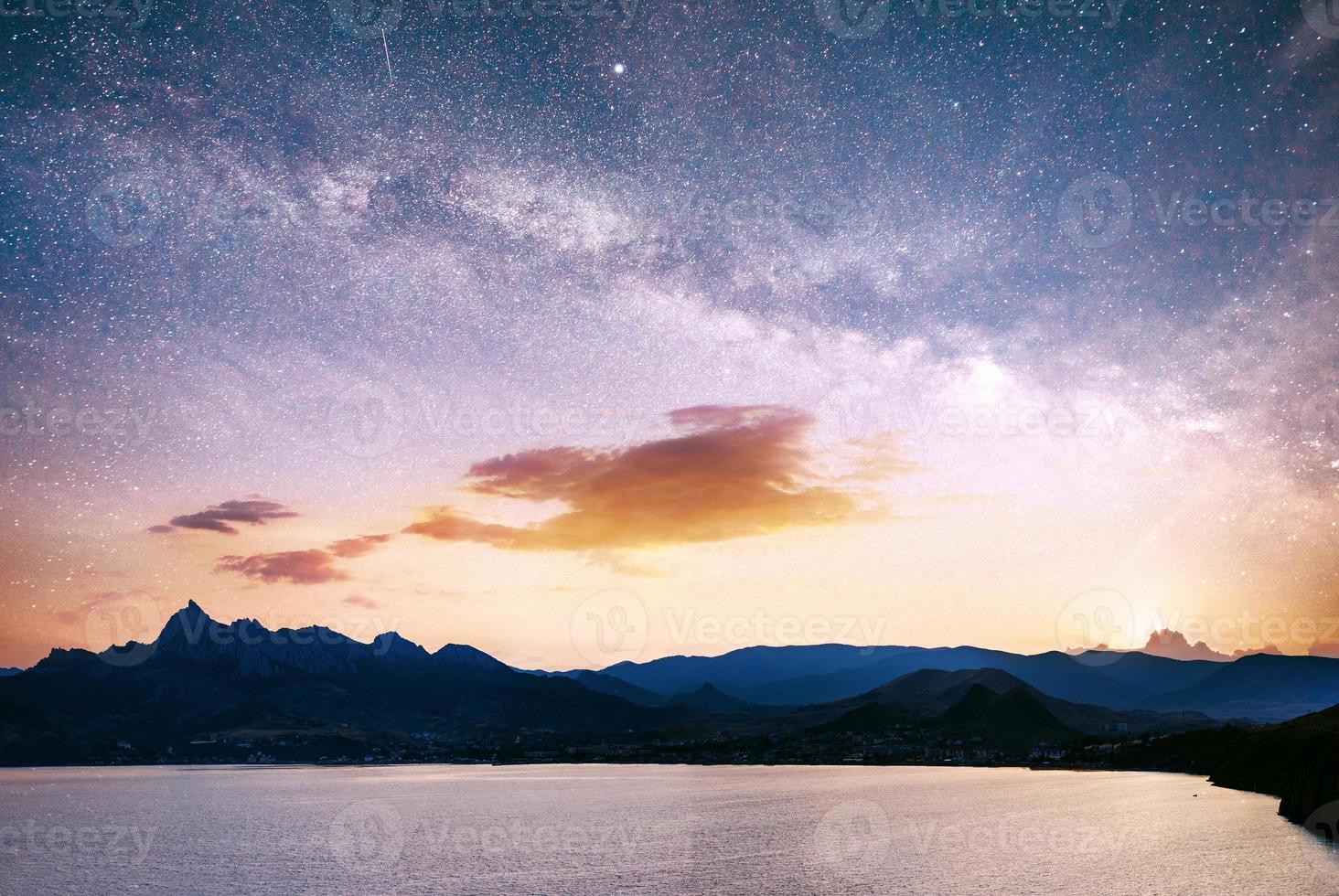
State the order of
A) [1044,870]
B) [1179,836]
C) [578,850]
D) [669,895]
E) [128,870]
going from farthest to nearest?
[1179,836] → [578,850] → [128,870] → [1044,870] → [669,895]

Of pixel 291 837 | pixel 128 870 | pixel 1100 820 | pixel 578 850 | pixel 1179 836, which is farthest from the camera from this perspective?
pixel 1100 820

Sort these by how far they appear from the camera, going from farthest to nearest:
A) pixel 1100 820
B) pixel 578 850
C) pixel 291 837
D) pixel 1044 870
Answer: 1. pixel 1100 820
2. pixel 291 837
3. pixel 578 850
4. pixel 1044 870

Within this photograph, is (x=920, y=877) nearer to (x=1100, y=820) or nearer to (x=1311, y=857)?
(x=1311, y=857)

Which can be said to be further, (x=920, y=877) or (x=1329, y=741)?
(x=1329, y=741)

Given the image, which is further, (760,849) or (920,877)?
(760,849)

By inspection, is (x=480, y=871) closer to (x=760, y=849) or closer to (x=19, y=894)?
(x=760, y=849)

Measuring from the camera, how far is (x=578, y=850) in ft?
459

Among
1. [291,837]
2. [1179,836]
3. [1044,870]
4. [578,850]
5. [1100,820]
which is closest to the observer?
[1044,870]

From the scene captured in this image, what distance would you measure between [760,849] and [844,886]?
38.6 m

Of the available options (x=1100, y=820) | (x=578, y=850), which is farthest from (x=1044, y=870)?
(x=1100, y=820)

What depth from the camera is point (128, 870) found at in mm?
128875

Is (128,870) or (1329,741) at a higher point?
(1329,741)

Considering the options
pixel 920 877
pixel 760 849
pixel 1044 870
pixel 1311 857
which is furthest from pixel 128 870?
pixel 1311 857

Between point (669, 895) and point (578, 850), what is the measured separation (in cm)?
4352
